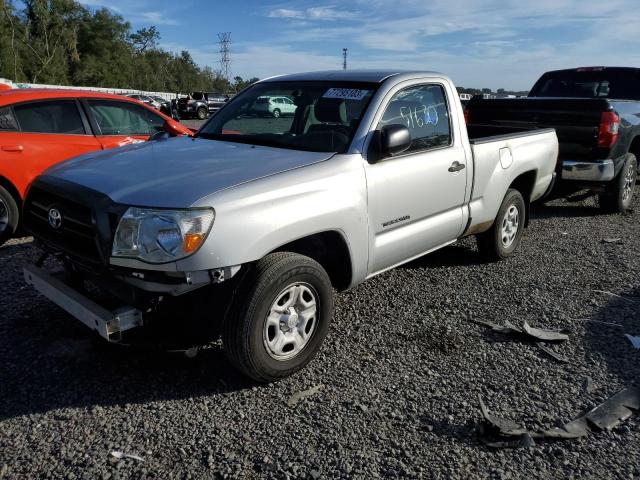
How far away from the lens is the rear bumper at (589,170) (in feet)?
22.6

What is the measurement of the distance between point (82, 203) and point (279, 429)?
5.27 ft

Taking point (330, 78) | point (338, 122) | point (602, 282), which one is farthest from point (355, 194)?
point (602, 282)

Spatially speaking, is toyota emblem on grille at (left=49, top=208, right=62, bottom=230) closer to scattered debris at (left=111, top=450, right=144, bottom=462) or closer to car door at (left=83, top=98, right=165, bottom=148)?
scattered debris at (left=111, top=450, right=144, bottom=462)

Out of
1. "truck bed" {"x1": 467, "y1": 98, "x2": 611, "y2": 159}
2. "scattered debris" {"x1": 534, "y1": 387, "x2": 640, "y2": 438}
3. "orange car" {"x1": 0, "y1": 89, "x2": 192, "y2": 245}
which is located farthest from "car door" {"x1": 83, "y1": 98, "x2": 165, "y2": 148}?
"scattered debris" {"x1": 534, "y1": 387, "x2": 640, "y2": 438}

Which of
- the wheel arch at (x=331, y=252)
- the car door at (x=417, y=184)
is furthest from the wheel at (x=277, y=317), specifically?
the car door at (x=417, y=184)

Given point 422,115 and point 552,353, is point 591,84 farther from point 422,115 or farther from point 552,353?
point 552,353

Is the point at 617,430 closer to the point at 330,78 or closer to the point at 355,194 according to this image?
the point at 355,194

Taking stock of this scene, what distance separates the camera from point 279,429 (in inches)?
113

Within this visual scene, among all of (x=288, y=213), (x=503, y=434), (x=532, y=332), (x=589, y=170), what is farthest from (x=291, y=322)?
(x=589, y=170)

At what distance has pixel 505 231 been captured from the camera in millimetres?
5516

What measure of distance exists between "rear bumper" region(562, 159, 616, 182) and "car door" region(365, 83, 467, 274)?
10.3 feet

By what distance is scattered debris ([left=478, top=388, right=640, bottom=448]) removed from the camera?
2.80 metres

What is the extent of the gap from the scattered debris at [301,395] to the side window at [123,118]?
4581 mm

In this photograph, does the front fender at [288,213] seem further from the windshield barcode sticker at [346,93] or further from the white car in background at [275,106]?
the white car in background at [275,106]
